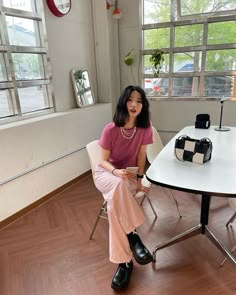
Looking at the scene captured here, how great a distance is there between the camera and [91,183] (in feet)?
10.4

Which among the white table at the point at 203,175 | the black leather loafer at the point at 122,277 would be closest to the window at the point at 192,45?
the white table at the point at 203,175

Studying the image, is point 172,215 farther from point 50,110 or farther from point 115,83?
point 115,83

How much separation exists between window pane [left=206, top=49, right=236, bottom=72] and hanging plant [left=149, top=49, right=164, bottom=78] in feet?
2.10

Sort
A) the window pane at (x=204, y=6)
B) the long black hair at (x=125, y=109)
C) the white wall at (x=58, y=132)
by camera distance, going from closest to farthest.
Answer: the long black hair at (x=125, y=109) → the white wall at (x=58, y=132) → the window pane at (x=204, y=6)

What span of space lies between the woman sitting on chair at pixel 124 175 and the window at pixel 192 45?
6.68 ft

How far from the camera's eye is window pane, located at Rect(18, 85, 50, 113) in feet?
8.58

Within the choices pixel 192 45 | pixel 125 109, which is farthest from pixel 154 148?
pixel 192 45

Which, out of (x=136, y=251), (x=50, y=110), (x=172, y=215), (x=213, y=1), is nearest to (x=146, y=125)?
(x=136, y=251)

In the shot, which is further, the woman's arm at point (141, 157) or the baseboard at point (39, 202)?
the baseboard at point (39, 202)

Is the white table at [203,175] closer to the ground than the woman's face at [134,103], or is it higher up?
closer to the ground

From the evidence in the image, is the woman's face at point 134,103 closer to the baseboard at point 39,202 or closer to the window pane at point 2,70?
the window pane at point 2,70

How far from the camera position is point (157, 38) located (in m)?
3.55

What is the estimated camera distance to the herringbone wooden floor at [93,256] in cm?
159

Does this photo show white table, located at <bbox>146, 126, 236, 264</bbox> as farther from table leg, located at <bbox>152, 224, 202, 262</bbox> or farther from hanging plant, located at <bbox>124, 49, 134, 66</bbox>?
hanging plant, located at <bbox>124, 49, 134, 66</bbox>
